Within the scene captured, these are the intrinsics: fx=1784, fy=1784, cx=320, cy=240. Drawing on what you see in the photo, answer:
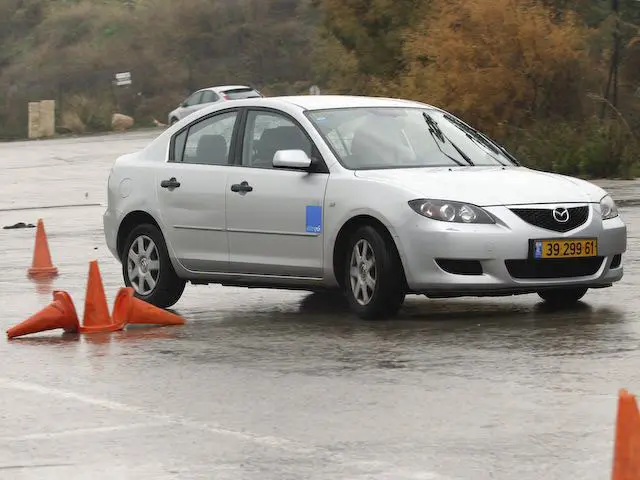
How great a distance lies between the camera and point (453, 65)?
98.0ft

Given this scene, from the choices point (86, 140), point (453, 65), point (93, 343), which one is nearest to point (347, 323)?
point (93, 343)

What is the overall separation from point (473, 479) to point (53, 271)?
10102 mm

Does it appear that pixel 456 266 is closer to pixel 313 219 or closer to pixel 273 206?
pixel 313 219

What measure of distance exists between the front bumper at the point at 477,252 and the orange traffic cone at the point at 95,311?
2032 millimetres

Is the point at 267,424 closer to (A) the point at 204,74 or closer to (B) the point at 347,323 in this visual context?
(B) the point at 347,323

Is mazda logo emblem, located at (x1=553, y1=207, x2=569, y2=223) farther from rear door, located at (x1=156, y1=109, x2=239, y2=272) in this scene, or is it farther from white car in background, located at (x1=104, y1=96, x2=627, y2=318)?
rear door, located at (x1=156, y1=109, x2=239, y2=272)

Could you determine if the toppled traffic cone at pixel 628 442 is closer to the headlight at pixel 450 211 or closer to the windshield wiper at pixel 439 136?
the headlight at pixel 450 211

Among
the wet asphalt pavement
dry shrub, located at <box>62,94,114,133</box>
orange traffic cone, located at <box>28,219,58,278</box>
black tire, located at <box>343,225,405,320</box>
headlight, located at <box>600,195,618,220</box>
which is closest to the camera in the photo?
the wet asphalt pavement

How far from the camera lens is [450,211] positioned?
11555mm

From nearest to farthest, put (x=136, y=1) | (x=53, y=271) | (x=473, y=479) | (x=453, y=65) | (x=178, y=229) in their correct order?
(x=473, y=479) → (x=178, y=229) → (x=53, y=271) → (x=453, y=65) → (x=136, y=1)

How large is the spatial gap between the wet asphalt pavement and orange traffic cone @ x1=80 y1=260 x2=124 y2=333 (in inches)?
7.6

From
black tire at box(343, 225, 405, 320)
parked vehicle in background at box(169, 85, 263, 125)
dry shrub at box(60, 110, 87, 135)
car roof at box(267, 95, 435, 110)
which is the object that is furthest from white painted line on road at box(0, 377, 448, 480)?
dry shrub at box(60, 110, 87, 135)

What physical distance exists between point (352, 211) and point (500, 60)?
1818 cm

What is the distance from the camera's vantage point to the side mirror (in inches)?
486
